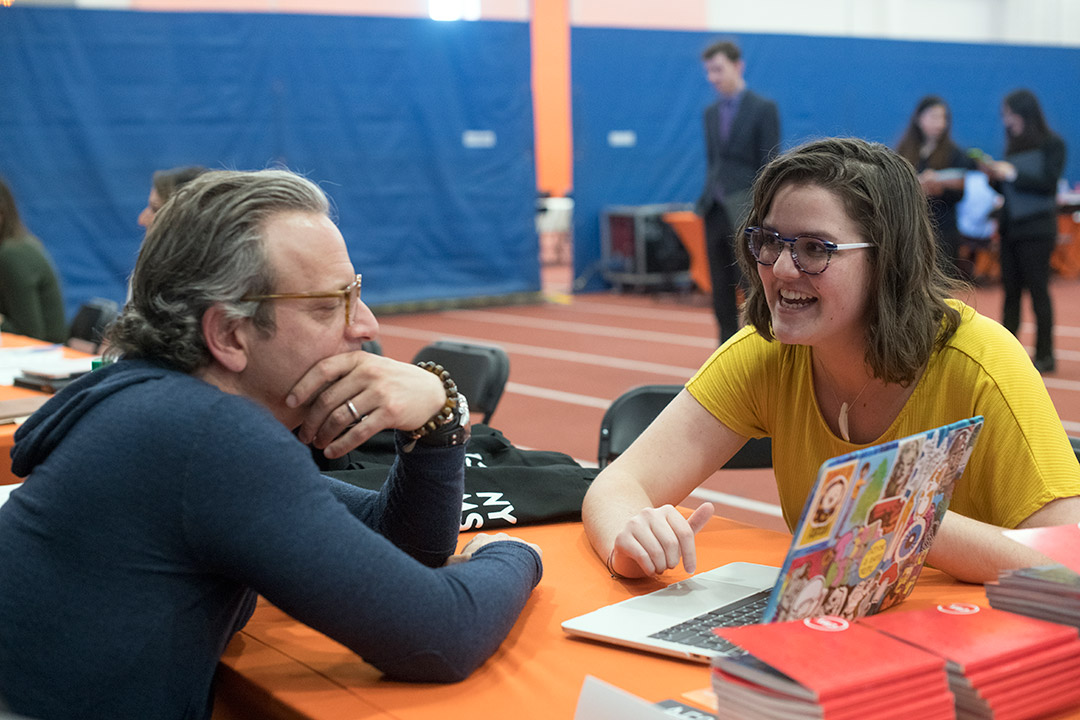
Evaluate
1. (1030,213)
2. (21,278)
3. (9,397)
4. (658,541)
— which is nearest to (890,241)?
(658,541)

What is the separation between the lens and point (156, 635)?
1.30 metres

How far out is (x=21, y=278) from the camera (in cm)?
513

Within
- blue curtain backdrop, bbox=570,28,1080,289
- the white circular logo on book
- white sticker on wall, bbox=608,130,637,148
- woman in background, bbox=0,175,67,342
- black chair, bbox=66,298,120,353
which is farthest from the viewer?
white sticker on wall, bbox=608,130,637,148

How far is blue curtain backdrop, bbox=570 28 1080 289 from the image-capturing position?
11.6m

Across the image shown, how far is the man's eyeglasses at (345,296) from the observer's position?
1.39m

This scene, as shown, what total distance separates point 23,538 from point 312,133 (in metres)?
9.14

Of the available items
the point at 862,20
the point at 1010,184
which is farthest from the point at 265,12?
the point at 862,20

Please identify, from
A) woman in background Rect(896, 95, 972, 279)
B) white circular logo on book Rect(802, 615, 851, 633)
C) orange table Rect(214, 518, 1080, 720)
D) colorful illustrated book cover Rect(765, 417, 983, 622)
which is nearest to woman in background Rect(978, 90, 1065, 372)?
woman in background Rect(896, 95, 972, 279)

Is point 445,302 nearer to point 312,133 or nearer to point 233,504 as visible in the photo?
point 312,133

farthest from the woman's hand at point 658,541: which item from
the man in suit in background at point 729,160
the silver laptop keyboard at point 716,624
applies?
the man in suit in background at point 729,160

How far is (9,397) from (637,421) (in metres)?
1.87

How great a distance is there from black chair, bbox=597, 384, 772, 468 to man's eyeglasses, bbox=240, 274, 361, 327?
1305mm

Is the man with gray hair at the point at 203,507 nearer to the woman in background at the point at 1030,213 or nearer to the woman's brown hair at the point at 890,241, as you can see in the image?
the woman's brown hair at the point at 890,241

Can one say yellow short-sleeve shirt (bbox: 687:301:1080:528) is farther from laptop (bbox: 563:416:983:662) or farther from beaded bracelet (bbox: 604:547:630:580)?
beaded bracelet (bbox: 604:547:630:580)
